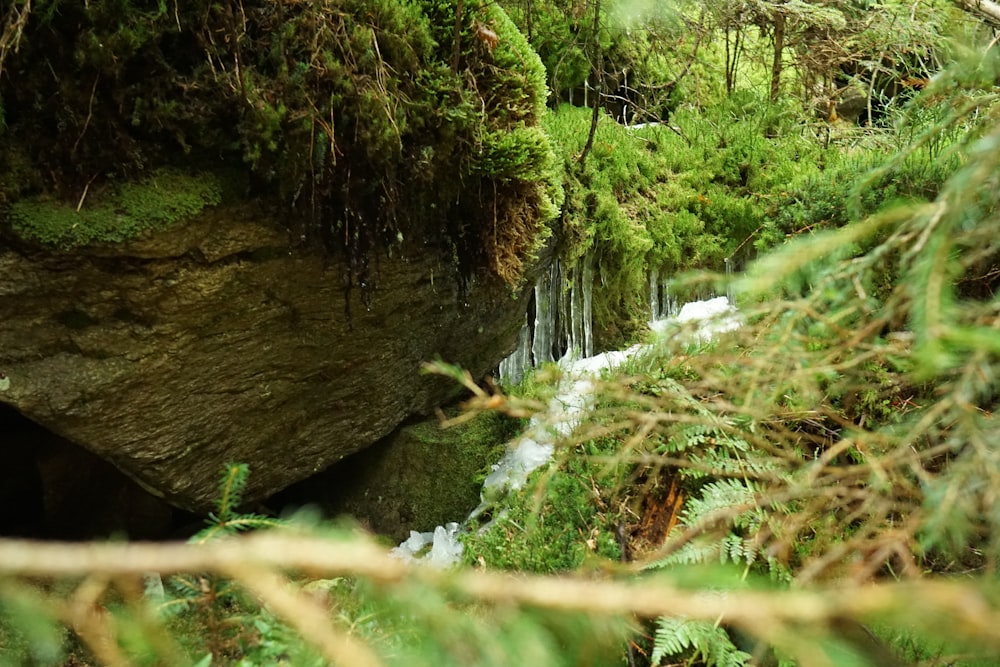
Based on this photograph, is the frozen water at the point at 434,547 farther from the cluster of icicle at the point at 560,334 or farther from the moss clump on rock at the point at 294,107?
the moss clump on rock at the point at 294,107

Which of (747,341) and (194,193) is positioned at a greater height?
(194,193)

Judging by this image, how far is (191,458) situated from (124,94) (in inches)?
76.1

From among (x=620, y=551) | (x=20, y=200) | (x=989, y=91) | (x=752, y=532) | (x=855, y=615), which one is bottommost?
(x=620, y=551)

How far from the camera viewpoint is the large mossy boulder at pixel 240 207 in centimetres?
256

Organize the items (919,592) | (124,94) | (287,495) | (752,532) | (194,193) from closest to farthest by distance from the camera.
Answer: (919,592) < (752,532) < (124,94) < (194,193) < (287,495)

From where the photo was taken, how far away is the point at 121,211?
269 cm

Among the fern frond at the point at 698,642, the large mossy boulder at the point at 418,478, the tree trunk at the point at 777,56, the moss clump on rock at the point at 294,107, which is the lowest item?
the large mossy boulder at the point at 418,478

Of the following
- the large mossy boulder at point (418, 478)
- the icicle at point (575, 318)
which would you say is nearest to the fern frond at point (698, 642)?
the large mossy boulder at point (418, 478)

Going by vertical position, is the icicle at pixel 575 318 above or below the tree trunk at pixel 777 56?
below

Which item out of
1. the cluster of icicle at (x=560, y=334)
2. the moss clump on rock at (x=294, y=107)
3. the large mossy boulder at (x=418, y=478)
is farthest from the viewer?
the large mossy boulder at (x=418, y=478)

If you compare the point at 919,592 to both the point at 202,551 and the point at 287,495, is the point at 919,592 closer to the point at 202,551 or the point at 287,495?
the point at 202,551

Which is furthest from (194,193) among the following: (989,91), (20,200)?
(989,91)

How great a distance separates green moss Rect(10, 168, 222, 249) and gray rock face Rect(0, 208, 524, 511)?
3.1 inches

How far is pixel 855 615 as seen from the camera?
61 cm
